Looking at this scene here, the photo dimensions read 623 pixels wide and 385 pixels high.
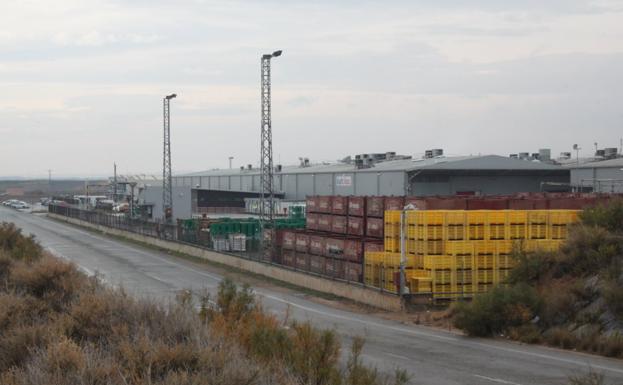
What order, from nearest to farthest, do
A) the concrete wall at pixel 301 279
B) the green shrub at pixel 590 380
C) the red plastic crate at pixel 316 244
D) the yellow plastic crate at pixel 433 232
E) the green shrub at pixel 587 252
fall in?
the green shrub at pixel 590 380 → the green shrub at pixel 587 252 → the yellow plastic crate at pixel 433 232 → the concrete wall at pixel 301 279 → the red plastic crate at pixel 316 244

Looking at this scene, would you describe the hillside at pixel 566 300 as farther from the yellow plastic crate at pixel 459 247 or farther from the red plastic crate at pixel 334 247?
the red plastic crate at pixel 334 247

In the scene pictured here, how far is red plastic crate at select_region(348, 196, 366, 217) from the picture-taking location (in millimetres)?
41844

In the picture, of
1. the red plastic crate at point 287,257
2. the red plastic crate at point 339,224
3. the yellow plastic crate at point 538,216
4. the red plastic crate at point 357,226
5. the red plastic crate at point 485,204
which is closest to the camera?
the yellow plastic crate at point 538,216

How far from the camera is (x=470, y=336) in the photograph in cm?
2512

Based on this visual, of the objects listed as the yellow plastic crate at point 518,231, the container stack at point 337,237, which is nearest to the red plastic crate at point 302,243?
the container stack at point 337,237

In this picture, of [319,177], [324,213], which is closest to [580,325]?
[324,213]

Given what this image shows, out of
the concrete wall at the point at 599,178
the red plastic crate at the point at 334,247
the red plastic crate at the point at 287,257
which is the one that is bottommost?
the red plastic crate at the point at 287,257

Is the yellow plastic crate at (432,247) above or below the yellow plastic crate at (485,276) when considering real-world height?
above

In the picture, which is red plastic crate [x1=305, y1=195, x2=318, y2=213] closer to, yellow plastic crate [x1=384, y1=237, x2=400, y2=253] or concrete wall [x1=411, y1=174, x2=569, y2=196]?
yellow plastic crate [x1=384, y1=237, x2=400, y2=253]

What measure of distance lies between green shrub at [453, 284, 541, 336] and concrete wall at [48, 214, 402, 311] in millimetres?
6486

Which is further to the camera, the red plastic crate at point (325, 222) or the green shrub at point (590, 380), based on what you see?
the red plastic crate at point (325, 222)

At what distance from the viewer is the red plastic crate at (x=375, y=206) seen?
39750 mm

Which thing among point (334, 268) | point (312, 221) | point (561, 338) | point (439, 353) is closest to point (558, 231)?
point (334, 268)

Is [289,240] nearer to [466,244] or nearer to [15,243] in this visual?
[15,243]
